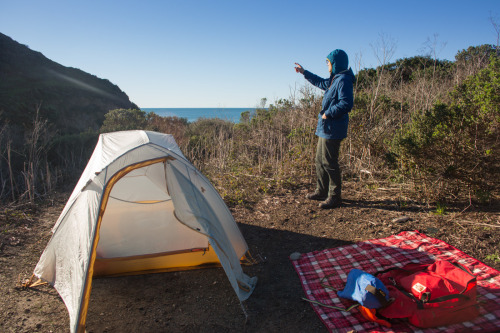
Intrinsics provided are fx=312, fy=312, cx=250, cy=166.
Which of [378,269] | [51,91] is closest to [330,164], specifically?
[378,269]

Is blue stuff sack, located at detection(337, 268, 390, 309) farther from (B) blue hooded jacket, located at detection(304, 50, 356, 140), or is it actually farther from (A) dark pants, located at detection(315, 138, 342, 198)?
(B) blue hooded jacket, located at detection(304, 50, 356, 140)

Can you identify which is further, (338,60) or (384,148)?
(384,148)

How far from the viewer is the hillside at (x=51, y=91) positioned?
13.0m

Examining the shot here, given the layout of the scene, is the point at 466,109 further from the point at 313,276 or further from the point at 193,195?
the point at 193,195

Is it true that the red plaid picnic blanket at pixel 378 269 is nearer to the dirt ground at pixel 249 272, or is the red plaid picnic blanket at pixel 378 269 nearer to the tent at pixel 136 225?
the dirt ground at pixel 249 272

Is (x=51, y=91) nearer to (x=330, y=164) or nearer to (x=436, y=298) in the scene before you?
(x=330, y=164)

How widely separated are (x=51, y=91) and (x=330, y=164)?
1944 cm

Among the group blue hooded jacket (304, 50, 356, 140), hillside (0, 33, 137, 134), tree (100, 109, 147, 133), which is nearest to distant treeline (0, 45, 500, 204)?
tree (100, 109, 147, 133)

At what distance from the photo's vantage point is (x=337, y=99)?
3986 millimetres

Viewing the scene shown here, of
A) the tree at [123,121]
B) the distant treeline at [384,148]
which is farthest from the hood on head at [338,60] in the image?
the tree at [123,121]

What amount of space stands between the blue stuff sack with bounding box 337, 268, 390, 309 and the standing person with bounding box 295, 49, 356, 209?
6.09ft

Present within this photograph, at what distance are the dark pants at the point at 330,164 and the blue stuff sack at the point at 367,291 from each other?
6.00ft

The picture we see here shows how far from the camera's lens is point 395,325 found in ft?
7.44

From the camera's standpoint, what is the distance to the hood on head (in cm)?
395
